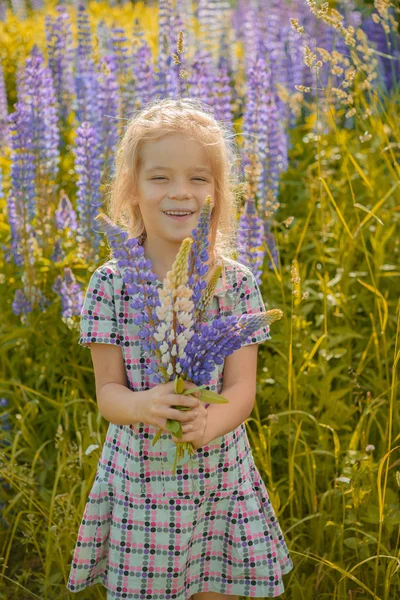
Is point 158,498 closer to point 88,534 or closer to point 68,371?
point 88,534

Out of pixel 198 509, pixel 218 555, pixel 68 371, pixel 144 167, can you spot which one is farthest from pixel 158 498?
pixel 68 371

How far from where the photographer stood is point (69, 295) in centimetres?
355

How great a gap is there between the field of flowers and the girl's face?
0.93ft

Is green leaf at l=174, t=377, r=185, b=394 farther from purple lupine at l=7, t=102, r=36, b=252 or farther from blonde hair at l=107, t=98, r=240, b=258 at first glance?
purple lupine at l=7, t=102, r=36, b=252

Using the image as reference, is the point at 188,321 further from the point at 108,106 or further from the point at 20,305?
the point at 108,106

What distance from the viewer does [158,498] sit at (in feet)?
7.66

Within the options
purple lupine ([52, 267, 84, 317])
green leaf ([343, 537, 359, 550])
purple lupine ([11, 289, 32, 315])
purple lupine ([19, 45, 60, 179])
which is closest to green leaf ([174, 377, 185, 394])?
green leaf ([343, 537, 359, 550])

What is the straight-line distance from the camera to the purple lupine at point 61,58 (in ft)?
17.5

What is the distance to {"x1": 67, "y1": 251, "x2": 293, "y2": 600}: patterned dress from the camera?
2336 millimetres

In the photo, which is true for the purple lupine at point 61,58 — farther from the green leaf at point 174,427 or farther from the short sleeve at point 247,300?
the green leaf at point 174,427

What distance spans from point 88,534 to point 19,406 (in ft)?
3.65

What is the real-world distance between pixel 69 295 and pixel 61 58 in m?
2.52

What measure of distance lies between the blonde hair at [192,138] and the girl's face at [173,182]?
1.2 inches

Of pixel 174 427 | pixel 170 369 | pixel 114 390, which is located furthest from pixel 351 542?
pixel 170 369
